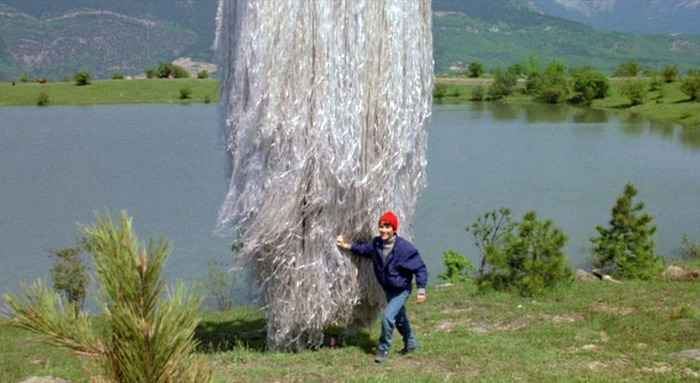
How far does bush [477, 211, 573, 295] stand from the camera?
1045 centimetres

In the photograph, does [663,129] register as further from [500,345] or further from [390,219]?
[390,219]

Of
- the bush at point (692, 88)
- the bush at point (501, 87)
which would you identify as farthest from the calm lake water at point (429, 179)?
the bush at point (501, 87)

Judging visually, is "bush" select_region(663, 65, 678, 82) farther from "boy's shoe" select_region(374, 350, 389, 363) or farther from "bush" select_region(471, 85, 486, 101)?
"boy's shoe" select_region(374, 350, 389, 363)

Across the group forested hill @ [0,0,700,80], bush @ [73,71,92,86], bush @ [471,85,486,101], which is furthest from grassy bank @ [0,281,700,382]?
forested hill @ [0,0,700,80]

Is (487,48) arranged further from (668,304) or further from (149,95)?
(668,304)

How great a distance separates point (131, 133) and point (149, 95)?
73.7ft

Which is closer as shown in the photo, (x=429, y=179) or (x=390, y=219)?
(x=390, y=219)

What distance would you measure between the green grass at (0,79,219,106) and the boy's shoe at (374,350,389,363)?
53.0m

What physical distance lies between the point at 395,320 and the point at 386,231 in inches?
32.1

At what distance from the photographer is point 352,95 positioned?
7527 mm

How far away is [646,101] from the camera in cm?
5644

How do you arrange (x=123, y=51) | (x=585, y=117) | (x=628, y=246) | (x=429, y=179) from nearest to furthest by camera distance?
1. (x=628, y=246)
2. (x=429, y=179)
3. (x=585, y=117)
4. (x=123, y=51)

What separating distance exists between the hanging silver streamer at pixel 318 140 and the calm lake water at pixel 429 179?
1339mm

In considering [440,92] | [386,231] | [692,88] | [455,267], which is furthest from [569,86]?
[386,231]
